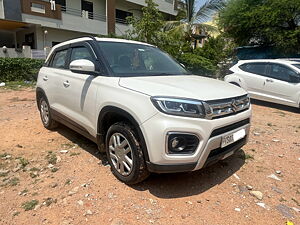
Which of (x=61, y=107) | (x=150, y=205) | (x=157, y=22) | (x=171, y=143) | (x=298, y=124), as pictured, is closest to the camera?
(x=171, y=143)

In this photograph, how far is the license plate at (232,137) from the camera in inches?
103

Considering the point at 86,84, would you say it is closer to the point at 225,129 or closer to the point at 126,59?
the point at 126,59

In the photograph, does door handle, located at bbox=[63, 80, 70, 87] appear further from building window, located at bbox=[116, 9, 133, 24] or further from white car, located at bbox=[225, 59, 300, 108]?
building window, located at bbox=[116, 9, 133, 24]

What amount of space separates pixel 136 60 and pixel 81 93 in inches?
35.5

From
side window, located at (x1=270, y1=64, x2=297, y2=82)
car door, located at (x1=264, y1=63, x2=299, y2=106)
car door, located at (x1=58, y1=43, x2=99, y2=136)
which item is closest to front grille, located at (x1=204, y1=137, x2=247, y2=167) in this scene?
car door, located at (x1=58, y1=43, x2=99, y2=136)

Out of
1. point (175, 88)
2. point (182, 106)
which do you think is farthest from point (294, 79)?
point (182, 106)

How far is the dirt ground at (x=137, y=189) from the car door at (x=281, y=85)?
3.20m

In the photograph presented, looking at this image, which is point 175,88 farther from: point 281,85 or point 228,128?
point 281,85

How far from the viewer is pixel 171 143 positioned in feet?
7.76

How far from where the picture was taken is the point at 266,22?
46.6ft

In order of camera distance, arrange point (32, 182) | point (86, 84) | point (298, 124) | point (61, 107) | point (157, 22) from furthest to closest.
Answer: point (157, 22), point (298, 124), point (61, 107), point (86, 84), point (32, 182)

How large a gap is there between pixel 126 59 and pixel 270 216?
8.26ft

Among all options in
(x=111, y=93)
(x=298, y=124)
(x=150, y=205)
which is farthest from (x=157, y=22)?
(x=150, y=205)

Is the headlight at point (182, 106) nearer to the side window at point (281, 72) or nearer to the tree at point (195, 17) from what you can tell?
the side window at point (281, 72)
